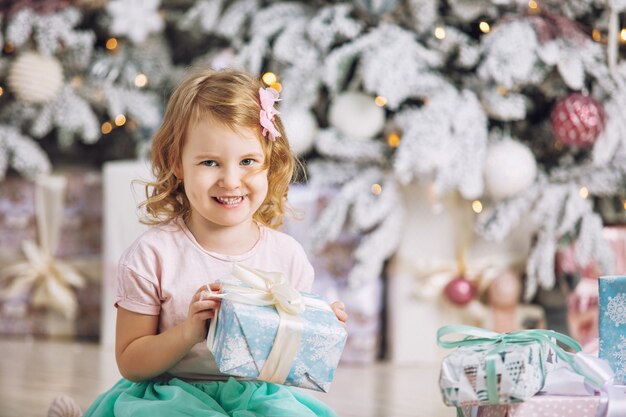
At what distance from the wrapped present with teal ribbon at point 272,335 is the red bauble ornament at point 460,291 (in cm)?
140

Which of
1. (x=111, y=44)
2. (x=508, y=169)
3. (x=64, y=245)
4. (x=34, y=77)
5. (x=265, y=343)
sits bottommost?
(x=64, y=245)

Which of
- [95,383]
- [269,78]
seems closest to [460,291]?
[269,78]

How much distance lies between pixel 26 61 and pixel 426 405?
4.86 ft

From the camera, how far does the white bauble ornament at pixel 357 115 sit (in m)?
2.54

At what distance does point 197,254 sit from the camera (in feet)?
4.43

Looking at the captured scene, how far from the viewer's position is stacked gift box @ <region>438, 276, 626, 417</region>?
3.99 feet

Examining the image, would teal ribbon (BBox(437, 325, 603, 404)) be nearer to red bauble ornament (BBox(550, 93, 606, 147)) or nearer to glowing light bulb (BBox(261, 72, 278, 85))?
red bauble ornament (BBox(550, 93, 606, 147))

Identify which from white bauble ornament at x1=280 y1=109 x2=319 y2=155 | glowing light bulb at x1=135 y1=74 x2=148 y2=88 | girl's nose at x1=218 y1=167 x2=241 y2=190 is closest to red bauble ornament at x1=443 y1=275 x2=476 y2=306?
white bauble ornament at x1=280 y1=109 x2=319 y2=155

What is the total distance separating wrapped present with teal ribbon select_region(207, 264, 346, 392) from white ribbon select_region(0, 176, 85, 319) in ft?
5.84

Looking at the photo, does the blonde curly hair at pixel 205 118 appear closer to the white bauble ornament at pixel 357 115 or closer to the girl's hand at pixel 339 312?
the girl's hand at pixel 339 312

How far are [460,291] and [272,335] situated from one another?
4.84 ft

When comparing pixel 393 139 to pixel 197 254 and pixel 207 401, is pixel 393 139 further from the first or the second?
pixel 207 401

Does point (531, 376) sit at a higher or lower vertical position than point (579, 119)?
lower

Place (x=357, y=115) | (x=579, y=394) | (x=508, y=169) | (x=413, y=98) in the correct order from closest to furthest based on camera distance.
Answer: (x=579, y=394), (x=508, y=169), (x=357, y=115), (x=413, y=98)
